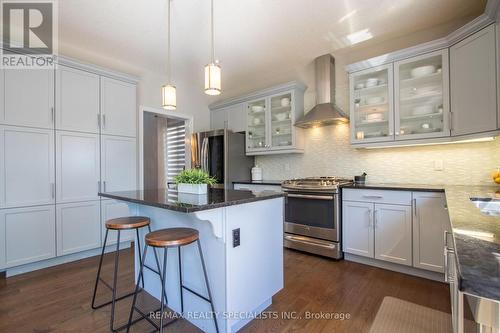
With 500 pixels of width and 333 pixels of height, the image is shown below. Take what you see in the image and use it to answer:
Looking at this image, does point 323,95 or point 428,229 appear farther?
point 323,95

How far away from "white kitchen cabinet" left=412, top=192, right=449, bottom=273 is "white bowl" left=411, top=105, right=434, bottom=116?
3.08ft

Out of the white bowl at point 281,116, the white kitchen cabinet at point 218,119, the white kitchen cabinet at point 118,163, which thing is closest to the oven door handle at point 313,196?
the white bowl at point 281,116

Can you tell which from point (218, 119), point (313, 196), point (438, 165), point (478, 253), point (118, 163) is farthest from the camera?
point (218, 119)

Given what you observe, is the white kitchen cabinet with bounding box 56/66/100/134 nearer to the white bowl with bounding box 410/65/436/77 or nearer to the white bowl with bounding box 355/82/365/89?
the white bowl with bounding box 355/82/365/89

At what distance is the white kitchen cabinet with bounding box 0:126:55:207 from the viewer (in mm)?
2484

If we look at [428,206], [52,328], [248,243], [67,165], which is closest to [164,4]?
[67,165]

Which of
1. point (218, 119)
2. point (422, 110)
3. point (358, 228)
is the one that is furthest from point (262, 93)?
point (358, 228)

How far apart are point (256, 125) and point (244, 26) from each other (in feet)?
5.93

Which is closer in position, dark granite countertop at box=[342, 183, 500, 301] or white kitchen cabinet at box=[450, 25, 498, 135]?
dark granite countertop at box=[342, 183, 500, 301]

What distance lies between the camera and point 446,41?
8.00 ft

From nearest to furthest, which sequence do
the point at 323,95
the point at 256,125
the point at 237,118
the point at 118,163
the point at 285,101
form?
1. the point at 118,163
2. the point at 323,95
3. the point at 285,101
4. the point at 256,125
5. the point at 237,118

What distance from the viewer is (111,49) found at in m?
3.21

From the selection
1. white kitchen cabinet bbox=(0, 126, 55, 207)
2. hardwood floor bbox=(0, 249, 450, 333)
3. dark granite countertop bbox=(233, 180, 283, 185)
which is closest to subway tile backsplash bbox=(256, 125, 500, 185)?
dark granite countertop bbox=(233, 180, 283, 185)

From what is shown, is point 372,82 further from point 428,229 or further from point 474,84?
point 428,229
